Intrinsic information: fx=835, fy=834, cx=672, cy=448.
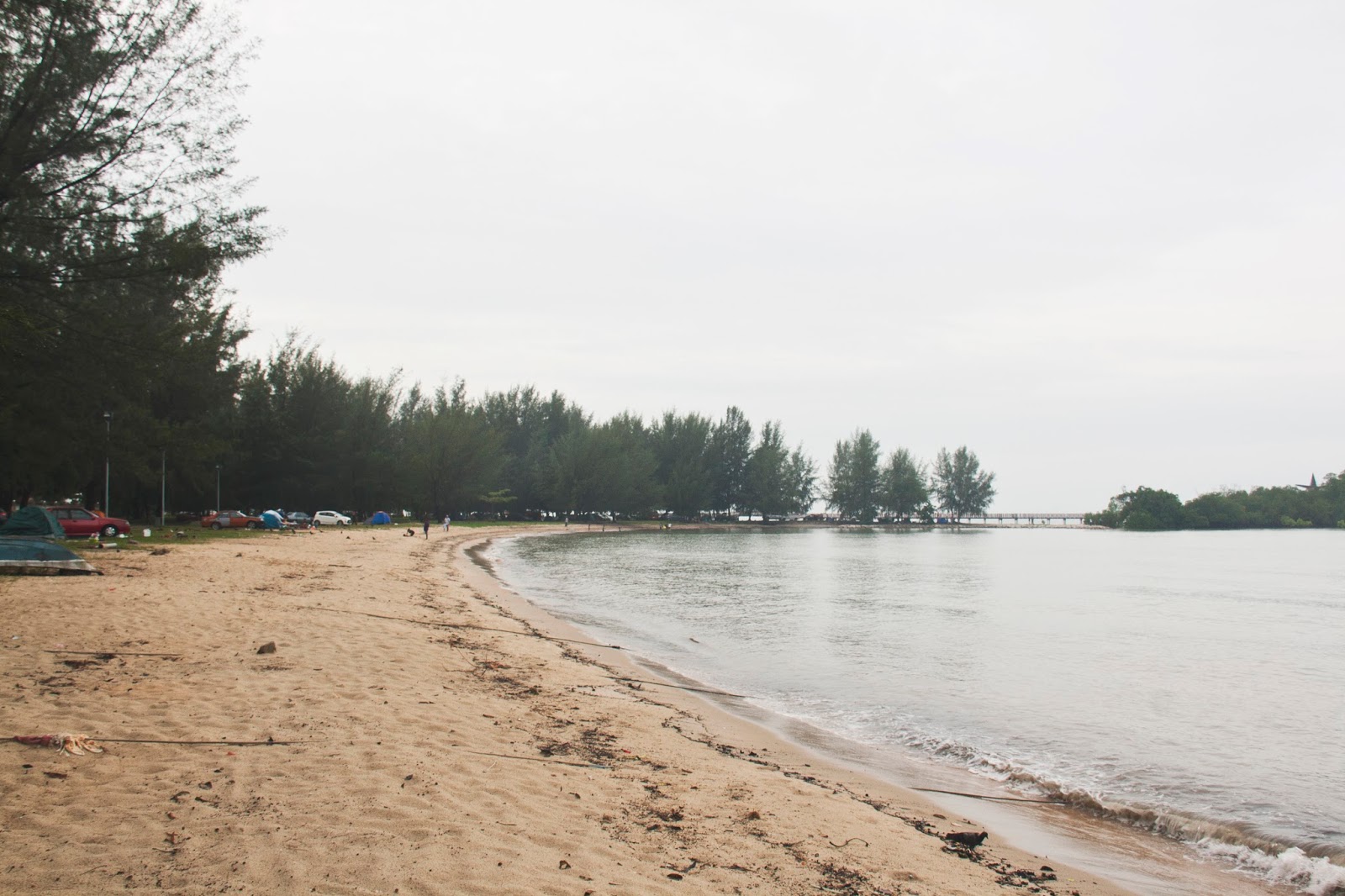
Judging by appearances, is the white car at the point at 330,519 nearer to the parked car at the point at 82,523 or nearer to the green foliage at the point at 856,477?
the parked car at the point at 82,523

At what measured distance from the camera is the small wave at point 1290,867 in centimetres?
664

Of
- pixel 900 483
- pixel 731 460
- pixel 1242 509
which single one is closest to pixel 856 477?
pixel 900 483

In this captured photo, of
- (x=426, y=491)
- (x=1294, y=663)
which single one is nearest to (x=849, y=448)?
(x=426, y=491)

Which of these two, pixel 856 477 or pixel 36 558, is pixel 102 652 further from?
pixel 856 477

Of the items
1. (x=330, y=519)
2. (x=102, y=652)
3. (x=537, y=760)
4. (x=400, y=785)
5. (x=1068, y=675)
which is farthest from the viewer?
(x=330, y=519)

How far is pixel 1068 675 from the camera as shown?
1628cm

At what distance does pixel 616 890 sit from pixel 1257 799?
7939 millimetres

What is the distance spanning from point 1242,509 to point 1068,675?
6264 inches

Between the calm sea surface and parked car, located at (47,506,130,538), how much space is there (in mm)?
16316

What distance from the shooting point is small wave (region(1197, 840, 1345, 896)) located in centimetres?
664

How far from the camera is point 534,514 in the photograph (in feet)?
388

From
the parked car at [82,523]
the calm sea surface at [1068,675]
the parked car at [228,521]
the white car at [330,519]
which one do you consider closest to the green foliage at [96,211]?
the calm sea surface at [1068,675]

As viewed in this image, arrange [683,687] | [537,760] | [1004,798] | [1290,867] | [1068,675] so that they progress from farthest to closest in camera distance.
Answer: [1068,675] < [683,687] < [1004,798] < [537,760] < [1290,867]

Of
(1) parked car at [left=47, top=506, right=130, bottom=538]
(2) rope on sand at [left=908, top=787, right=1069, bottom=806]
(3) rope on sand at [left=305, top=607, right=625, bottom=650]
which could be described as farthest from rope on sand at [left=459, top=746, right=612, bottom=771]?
(1) parked car at [left=47, top=506, right=130, bottom=538]
